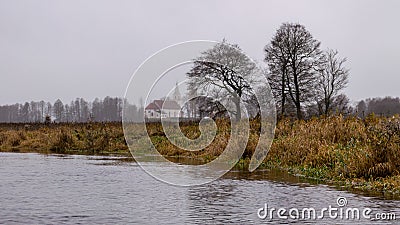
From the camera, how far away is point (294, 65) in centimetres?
5038

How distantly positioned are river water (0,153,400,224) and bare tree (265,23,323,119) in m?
34.9

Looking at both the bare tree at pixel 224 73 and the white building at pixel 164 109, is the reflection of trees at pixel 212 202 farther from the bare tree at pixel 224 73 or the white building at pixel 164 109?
the bare tree at pixel 224 73

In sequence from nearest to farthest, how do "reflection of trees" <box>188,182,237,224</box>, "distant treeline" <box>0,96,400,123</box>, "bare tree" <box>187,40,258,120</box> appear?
"reflection of trees" <box>188,182,237,224</box> → "bare tree" <box>187,40,258,120</box> → "distant treeline" <box>0,96,400,123</box>

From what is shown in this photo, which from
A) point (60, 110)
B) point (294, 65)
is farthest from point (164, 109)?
point (60, 110)

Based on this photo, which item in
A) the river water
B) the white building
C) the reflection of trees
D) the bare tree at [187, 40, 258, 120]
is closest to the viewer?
the river water

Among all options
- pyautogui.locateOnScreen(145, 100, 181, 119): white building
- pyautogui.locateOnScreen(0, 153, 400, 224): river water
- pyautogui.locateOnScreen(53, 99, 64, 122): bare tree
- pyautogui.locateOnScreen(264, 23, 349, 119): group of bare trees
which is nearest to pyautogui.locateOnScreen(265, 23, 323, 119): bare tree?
pyautogui.locateOnScreen(264, 23, 349, 119): group of bare trees

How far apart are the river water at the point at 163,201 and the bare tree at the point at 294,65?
34.9 meters

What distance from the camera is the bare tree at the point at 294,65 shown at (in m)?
50.3

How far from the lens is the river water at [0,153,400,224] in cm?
909

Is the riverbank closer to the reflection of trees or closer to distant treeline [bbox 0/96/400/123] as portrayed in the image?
the reflection of trees

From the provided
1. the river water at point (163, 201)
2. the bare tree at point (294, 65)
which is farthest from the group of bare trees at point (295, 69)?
the river water at point (163, 201)

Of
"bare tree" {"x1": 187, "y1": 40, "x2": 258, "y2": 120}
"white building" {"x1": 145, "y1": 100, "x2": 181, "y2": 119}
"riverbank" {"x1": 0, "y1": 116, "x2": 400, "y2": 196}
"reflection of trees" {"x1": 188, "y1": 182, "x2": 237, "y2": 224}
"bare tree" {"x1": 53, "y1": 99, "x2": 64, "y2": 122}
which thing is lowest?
"reflection of trees" {"x1": 188, "y1": 182, "x2": 237, "y2": 224}

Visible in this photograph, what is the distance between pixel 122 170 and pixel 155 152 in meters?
11.7

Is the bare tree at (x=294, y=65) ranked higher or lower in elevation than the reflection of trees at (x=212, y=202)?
higher
